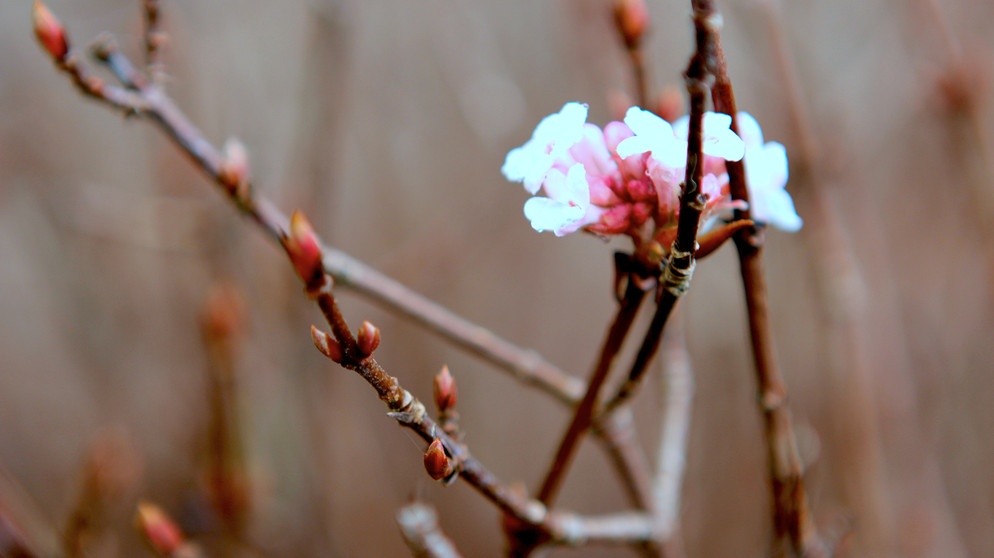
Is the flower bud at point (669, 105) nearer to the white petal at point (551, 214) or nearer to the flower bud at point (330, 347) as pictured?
the white petal at point (551, 214)

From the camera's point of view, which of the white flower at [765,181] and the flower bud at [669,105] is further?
the flower bud at [669,105]

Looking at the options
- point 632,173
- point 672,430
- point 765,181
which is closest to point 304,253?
point 632,173

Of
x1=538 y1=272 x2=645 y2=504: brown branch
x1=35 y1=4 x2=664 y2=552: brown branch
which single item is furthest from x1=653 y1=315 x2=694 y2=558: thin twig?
x1=538 y1=272 x2=645 y2=504: brown branch

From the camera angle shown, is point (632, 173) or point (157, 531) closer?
point (632, 173)

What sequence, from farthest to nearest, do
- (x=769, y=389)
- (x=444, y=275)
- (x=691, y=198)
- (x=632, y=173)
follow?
(x=444, y=275) < (x=769, y=389) < (x=632, y=173) < (x=691, y=198)

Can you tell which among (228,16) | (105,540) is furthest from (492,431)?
(228,16)

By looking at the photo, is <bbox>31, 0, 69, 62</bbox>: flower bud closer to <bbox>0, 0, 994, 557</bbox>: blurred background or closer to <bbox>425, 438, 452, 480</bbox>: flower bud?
<bbox>0, 0, 994, 557</bbox>: blurred background

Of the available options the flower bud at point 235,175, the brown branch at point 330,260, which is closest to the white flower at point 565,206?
the brown branch at point 330,260

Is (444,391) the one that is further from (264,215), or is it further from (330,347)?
(264,215)
